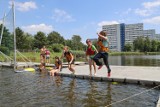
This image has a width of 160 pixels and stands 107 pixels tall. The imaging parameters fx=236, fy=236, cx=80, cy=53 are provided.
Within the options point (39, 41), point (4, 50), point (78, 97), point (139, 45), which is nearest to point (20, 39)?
point (39, 41)

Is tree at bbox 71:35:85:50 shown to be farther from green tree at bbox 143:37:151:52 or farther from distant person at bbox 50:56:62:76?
distant person at bbox 50:56:62:76

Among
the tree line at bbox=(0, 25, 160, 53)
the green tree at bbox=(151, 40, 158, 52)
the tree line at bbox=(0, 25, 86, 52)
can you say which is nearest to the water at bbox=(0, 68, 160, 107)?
the tree line at bbox=(0, 25, 160, 53)

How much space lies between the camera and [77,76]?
1595 cm

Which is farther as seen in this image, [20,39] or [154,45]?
[154,45]

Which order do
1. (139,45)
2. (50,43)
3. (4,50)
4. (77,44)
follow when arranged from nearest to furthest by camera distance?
1. (4,50)
2. (50,43)
3. (77,44)
4. (139,45)

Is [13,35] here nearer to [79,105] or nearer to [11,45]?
[11,45]

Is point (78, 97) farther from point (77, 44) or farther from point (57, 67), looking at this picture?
point (77, 44)

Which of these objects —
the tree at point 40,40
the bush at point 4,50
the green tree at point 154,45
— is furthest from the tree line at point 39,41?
the bush at point 4,50

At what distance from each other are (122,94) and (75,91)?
2237 mm

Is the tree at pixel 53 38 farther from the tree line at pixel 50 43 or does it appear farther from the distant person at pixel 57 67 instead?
the distant person at pixel 57 67

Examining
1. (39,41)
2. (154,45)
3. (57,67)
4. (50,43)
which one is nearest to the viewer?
(57,67)

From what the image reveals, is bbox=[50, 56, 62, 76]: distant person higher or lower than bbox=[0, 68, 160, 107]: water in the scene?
higher

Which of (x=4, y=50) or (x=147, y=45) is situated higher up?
(x=147, y=45)

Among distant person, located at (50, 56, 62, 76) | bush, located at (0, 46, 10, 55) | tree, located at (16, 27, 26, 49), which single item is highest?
tree, located at (16, 27, 26, 49)
